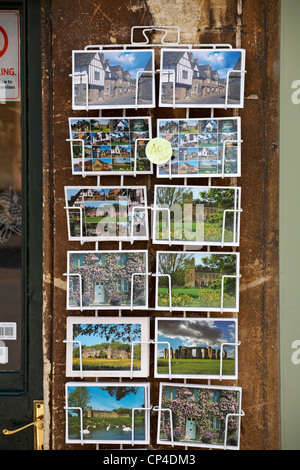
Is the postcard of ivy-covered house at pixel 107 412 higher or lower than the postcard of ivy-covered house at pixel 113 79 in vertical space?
lower

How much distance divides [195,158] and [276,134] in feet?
1.13

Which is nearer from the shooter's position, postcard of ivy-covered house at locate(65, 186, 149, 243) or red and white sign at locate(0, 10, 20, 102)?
postcard of ivy-covered house at locate(65, 186, 149, 243)

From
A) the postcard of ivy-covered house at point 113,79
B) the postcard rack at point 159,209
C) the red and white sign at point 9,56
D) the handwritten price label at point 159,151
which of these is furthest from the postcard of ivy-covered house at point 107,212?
the red and white sign at point 9,56

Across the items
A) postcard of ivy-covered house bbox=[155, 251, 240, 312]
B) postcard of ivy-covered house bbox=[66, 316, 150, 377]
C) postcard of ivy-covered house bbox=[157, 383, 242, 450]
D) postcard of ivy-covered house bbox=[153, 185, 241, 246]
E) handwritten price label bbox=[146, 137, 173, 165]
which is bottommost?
postcard of ivy-covered house bbox=[157, 383, 242, 450]

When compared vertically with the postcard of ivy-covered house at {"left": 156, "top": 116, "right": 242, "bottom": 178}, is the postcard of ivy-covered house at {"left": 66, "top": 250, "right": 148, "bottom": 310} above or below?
below

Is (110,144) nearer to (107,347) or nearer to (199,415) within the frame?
(107,347)

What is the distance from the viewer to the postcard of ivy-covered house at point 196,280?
1.89m

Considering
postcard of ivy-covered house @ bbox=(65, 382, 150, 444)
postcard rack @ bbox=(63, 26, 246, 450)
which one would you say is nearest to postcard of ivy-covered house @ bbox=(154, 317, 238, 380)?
postcard rack @ bbox=(63, 26, 246, 450)

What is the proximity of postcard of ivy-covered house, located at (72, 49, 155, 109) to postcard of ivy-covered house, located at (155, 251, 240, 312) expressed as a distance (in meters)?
0.61

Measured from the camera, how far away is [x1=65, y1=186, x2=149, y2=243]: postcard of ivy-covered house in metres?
1.92

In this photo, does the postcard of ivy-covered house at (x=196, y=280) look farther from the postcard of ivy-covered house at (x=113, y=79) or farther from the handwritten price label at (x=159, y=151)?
the postcard of ivy-covered house at (x=113, y=79)

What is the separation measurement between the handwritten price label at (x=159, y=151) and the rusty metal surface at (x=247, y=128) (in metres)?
0.11

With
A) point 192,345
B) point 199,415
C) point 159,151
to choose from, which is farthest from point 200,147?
point 199,415

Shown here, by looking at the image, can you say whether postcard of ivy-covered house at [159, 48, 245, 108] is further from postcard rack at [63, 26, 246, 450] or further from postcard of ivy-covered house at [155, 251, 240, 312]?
postcard of ivy-covered house at [155, 251, 240, 312]
